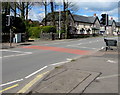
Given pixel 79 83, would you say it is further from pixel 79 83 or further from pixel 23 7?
pixel 23 7

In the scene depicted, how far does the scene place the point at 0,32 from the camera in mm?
24969

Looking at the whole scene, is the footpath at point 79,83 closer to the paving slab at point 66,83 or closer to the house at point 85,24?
the paving slab at point 66,83

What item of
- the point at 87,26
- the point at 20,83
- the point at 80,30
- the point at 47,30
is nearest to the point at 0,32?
the point at 47,30

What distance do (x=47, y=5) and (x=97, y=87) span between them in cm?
4199

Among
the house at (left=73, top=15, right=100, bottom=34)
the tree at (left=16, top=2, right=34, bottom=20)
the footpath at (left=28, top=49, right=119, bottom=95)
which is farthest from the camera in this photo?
the house at (left=73, top=15, right=100, bottom=34)

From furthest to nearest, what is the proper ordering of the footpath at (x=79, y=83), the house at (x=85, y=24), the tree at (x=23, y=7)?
the house at (x=85, y=24)
the tree at (x=23, y=7)
the footpath at (x=79, y=83)

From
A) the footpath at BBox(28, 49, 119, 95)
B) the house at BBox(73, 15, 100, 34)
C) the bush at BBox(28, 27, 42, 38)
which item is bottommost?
the footpath at BBox(28, 49, 119, 95)

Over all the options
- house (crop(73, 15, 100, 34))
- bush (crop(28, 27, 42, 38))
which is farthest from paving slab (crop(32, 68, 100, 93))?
house (crop(73, 15, 100, 34))

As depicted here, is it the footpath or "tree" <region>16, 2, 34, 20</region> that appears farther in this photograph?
"tree" <region>16, 2, 34, 20</region>

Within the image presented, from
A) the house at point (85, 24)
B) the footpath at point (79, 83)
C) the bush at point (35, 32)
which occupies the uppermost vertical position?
the house at point (85, 24)

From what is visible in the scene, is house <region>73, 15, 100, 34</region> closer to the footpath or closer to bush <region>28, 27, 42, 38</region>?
bush <region>28, 27, 42, 38</region>

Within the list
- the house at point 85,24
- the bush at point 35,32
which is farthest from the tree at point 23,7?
the house at point 85,24

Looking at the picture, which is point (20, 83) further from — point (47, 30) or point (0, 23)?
point (47, 30)

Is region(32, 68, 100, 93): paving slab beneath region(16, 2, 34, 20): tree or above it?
beneath
